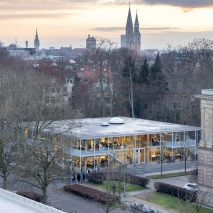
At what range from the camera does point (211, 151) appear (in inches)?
1304

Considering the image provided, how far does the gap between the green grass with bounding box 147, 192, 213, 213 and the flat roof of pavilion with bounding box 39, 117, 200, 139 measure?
24.4ft

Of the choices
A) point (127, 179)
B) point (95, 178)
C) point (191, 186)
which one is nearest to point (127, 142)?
point (127, 179)

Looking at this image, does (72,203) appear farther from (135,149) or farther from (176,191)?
(135,149)

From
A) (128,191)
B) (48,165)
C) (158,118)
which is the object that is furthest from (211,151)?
(158,118)

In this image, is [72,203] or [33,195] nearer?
[33,195]

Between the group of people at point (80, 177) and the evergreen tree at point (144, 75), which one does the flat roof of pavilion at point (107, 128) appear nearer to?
the group of people at point (80, 177)

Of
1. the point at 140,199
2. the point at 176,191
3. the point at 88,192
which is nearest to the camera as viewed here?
the point at 176,191

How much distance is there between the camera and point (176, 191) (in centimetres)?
3544

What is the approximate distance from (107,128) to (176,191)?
1328cm

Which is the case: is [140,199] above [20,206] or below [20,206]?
below

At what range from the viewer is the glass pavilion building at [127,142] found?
43594mm

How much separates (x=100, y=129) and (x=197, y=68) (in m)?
34.8

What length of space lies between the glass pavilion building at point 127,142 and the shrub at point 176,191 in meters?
7.46

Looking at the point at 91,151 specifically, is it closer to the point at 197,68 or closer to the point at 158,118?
the point at 158,118
